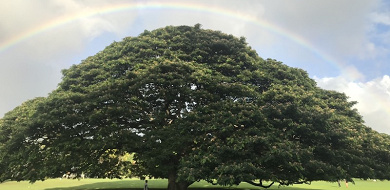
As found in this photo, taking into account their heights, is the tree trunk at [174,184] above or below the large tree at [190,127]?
below

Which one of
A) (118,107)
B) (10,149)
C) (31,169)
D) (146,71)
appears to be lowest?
(31,169)

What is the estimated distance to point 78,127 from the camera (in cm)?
2086

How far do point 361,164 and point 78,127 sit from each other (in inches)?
858

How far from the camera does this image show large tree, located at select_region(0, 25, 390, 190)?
59.7 ft

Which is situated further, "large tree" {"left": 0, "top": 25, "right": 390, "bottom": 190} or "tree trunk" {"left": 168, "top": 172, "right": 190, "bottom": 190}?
"tree trunk" {"left": 168, "top": 172, "right": 190, "bottom": 190}

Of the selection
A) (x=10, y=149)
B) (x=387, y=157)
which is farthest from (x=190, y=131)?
(x=387, y=157)

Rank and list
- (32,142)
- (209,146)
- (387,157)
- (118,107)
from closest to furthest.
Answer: (209,146)
(118,107)
(32,142)
(387,157)

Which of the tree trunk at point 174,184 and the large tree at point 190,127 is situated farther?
the tree trunk at point 174,184

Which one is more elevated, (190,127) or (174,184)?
(190,127)

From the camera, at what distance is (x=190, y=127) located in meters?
19.8

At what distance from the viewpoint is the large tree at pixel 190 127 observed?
1819 centimetres

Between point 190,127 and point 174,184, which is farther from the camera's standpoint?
point 174,184

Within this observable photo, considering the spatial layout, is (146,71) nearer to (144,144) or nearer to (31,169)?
(144,144)

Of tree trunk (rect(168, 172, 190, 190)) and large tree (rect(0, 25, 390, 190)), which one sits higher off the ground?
large tree (rect(0, 25, 390, 190))
